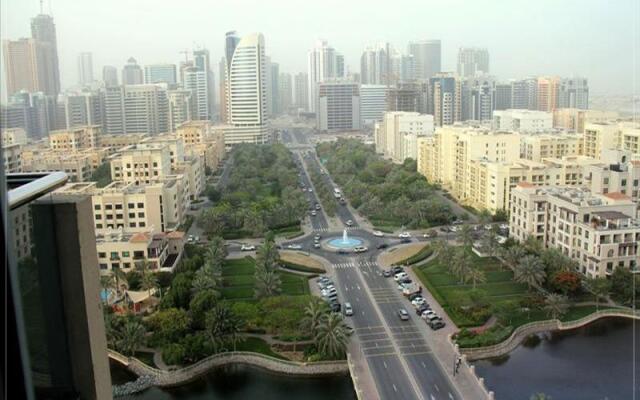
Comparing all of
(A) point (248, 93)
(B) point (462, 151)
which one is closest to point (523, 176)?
(B) point (462, 151)

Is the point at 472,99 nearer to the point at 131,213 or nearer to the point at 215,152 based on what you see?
the point at 215,152

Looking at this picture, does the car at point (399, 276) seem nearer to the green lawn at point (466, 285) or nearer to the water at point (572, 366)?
the green lawn at point (466, 285)

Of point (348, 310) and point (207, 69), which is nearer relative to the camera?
point (348, 310)

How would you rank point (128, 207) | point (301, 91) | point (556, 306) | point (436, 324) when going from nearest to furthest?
point (436, 324) → point (556, 306) → point (128, 207) → point (301, 91)

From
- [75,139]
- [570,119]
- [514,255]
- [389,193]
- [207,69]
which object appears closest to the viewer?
[514,255]

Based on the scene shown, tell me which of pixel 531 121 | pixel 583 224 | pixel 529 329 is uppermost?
pixel 531 121

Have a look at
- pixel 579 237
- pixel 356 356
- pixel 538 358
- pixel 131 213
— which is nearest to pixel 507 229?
pixel 579 237

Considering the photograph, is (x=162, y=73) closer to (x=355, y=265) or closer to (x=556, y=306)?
(x=355, y=265)
